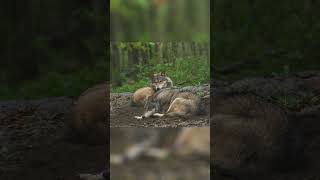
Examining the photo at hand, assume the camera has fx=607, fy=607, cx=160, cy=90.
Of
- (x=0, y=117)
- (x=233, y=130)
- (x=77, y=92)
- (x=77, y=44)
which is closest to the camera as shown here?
(x=233, y=130)

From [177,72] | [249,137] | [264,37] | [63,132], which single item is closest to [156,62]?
[177,72]

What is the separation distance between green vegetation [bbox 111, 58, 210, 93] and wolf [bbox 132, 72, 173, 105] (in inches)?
1.0

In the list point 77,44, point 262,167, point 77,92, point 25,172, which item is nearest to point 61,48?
point 77,44

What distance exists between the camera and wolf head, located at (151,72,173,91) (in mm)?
3229

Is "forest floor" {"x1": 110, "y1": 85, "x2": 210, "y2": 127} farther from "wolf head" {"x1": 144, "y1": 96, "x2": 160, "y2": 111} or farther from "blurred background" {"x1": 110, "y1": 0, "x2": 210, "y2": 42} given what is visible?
"blurred background" {"x1": 110, "y1": 0, "x2": 210, "y2": 42}

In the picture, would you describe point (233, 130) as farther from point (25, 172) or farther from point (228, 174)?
point (25, 172)

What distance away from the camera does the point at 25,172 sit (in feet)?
14.0

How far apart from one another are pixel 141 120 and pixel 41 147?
4.95 ft

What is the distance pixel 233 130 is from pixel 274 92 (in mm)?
1124

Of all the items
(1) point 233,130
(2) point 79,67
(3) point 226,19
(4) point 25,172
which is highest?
(3) point 226,19

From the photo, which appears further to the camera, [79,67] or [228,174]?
[79,67]

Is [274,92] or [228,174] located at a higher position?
[274,92]

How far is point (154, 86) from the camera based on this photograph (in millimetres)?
3285

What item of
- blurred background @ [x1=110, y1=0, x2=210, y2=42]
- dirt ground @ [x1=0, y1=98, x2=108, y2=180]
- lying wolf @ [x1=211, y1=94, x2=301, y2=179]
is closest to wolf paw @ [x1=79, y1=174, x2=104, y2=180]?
dirt ground @ [x1=0, y1=98, x2=108, y2=180]
